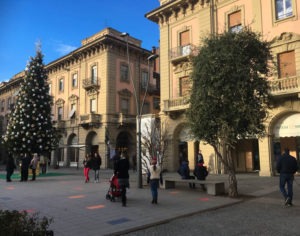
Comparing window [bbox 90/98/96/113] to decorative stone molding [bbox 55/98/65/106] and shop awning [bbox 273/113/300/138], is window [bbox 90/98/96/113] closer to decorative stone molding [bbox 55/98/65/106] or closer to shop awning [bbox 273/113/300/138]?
Result: decorative stone molding [bbox 55/98/65/106]

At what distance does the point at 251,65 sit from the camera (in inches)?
448

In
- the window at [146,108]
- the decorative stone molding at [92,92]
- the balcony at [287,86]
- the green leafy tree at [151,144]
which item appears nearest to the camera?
the green leafy tree at [151,144]

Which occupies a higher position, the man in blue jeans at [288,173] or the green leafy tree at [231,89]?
the green leafy tree at [231,89]

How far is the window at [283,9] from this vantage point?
19891 mm

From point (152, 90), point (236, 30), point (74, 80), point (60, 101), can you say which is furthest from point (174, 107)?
point (60, 101)

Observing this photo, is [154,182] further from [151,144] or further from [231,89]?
[151,144]

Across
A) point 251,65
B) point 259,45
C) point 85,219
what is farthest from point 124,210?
point 259,45

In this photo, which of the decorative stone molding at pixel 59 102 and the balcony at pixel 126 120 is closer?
the balcony at pixel 126 120

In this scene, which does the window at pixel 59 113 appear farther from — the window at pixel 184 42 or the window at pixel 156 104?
the window at pixel 184 42

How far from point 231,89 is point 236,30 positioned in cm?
766

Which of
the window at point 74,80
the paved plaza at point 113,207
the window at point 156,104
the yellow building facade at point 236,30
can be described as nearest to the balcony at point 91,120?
the window at point 74,80

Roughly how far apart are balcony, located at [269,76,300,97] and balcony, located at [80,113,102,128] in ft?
69.1

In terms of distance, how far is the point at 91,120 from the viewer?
34031 millimetres

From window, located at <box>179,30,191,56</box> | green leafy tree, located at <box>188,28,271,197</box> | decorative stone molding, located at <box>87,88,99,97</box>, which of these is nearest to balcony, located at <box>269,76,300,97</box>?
green leafy tree, located at <box>188,28,271,197</box>
